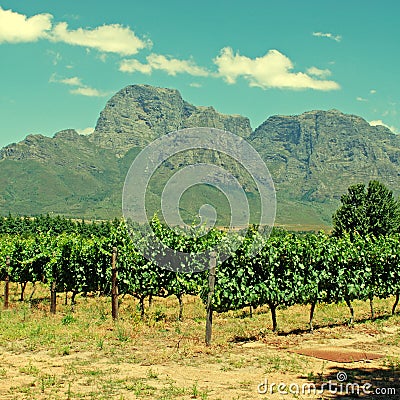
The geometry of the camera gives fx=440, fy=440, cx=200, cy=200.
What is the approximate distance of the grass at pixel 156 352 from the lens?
8.88m

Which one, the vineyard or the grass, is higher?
the vineyard

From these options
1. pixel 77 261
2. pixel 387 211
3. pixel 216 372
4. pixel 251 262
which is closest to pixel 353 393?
pixel 216 372

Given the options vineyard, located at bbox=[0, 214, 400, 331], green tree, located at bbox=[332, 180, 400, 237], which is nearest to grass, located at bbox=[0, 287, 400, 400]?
vineyard, located at bbox=[0, 214, 400, 331]

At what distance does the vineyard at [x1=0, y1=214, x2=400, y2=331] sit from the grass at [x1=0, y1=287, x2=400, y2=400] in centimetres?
106

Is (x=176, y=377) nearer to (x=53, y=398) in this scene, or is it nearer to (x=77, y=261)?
(x=53, y=398)

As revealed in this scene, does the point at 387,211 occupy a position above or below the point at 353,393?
above

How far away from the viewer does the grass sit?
8883mm

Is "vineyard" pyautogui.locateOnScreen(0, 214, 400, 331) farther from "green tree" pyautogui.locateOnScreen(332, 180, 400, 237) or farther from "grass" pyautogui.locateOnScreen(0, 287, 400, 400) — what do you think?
"green tree" pyautogui.locateOnScreen(332, 180, 400, 237)

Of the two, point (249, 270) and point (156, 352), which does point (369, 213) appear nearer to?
point (249, 270)

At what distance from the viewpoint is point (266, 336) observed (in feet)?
47.8

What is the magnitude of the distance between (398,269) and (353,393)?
12835 millimetres

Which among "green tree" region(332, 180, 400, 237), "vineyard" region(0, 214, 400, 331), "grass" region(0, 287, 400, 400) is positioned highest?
"green tree" region(332, 180, 400, 237)

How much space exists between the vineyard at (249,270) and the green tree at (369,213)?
84.0ft

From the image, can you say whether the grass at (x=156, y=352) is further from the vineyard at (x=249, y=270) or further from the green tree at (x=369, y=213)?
the green tree at (x=369, y=213)
